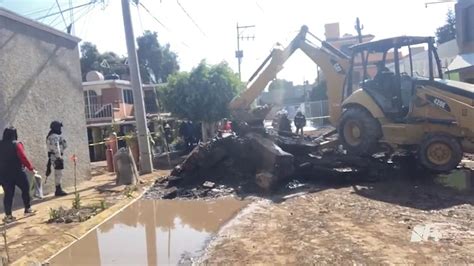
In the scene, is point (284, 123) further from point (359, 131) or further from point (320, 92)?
point (320, 92)

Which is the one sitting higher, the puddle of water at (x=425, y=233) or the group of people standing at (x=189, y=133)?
the group of people standing at (x=189, y=133)

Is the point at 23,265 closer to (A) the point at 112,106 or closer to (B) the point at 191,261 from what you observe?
(B) the point at 191,261

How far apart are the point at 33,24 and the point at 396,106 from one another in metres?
8.74

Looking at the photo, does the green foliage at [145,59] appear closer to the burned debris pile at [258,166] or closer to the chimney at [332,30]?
the chimney at [332,30]

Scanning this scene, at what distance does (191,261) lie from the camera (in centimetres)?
588

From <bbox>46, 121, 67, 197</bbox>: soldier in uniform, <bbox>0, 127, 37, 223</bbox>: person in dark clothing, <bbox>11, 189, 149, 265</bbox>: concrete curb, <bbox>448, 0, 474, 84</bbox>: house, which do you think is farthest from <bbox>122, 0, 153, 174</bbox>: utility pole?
<bbox>448, 0, 474, 84</bbox>: house

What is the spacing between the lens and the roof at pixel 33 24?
9.94 m

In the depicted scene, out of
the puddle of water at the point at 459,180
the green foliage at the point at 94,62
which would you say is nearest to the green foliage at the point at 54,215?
the puddle of water at the point at 459,180

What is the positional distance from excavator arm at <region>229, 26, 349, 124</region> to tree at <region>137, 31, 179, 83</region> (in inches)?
1600

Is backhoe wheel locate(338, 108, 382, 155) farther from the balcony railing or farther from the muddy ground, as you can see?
the balcony railing

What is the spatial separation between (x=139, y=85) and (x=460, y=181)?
930cm

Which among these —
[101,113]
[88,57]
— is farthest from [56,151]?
[88,57]

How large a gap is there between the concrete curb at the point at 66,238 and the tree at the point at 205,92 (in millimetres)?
10289

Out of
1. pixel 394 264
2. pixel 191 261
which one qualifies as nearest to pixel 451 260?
pixel 394 264
